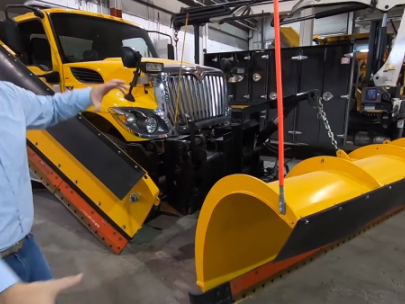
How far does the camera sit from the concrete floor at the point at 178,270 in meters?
2.35

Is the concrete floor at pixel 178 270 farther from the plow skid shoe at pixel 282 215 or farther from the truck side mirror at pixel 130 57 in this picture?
the truck side mirror at pixel 130 57

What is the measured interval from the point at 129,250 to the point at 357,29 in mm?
15829

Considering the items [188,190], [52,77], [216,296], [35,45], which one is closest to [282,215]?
[216,296]

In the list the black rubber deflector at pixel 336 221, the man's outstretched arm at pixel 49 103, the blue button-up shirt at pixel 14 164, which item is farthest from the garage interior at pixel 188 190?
the blue button-up shirt at pixel 14 164

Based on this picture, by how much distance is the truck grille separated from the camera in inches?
129

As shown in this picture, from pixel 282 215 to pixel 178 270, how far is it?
154 centimetres

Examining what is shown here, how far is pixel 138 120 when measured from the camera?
299 centimetres

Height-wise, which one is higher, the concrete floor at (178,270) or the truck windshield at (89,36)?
the truck windshield at (89,36)

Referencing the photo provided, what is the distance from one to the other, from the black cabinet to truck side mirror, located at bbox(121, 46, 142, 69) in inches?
164

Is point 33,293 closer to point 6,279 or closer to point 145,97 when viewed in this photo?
point 6,279

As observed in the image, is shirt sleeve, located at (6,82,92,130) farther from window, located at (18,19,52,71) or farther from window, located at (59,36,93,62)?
window, located at (18,19,52,71)

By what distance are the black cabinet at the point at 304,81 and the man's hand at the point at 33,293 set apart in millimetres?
6061

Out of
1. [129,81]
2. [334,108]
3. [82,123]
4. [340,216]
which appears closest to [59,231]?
[82,123]

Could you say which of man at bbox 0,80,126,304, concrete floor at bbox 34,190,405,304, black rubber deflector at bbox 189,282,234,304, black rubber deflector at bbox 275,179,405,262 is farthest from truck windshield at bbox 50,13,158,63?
black rubber deflector at bbox 275,179,405,262
